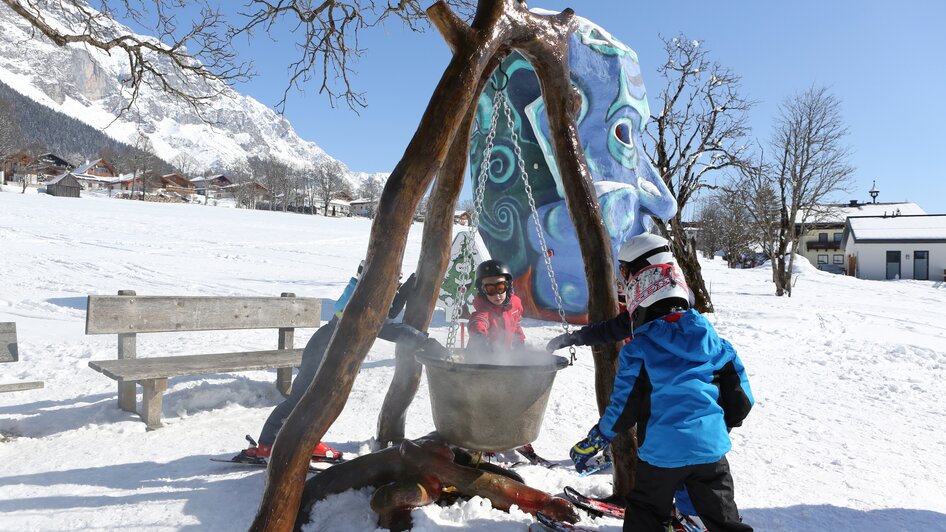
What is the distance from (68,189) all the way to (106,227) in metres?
41.5

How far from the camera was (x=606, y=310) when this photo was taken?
340 centimetres

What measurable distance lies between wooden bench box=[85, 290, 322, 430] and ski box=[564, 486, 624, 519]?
304 cm

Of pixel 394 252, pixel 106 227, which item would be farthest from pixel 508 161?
pixel 106 227

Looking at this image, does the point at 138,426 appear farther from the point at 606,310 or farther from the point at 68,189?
the point at 68,189

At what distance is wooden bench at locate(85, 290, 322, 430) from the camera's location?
4.41 m

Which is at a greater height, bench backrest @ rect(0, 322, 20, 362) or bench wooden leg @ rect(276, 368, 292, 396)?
bench backrest @ rect(0, 322, 20, 362)

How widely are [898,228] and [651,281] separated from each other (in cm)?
4919

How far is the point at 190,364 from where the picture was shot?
4625 mm

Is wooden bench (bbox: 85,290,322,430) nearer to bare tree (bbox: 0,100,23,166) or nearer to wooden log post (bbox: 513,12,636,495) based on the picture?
wooden log post (bbox: 513,12,636,495)

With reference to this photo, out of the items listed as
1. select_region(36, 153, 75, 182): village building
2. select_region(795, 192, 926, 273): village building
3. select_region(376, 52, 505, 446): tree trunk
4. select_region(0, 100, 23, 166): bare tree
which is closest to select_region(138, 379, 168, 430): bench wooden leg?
select_region(376, 52, 505, 446): tree trunk

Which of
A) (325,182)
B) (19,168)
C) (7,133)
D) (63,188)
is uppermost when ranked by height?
(7,133)

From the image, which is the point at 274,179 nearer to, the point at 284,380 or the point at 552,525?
the point at 284,380

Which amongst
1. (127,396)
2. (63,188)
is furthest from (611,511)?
(63,188)

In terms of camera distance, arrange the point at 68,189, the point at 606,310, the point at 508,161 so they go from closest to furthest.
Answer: the point at 606,310 < the point at 508,161 < the point at 68,189
